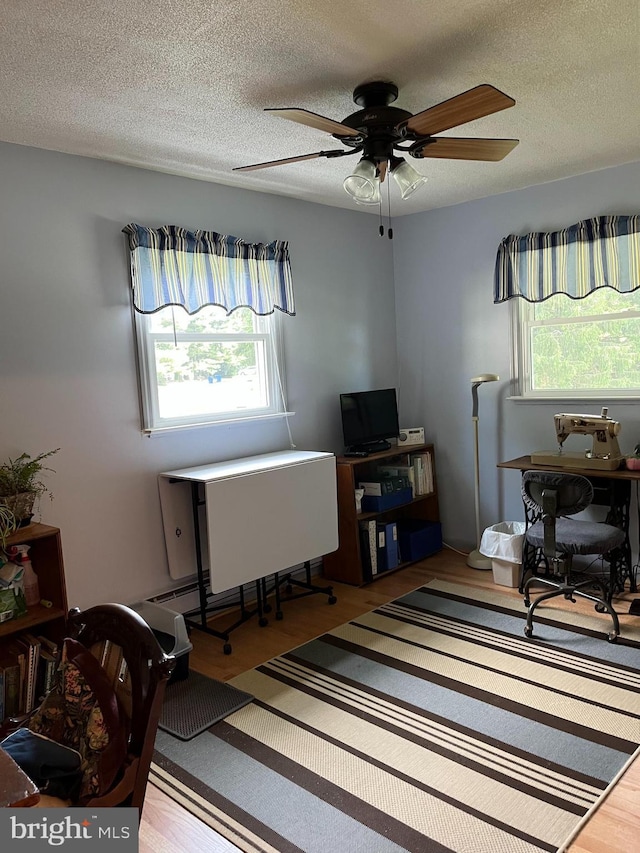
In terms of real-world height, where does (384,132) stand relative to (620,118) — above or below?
below

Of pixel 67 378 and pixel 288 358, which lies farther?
pixel 288 358

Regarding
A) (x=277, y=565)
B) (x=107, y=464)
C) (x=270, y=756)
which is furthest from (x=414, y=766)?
(x=107, y=464)

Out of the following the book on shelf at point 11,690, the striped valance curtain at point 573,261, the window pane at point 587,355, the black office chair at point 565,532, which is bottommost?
the book on shelf at point 11,690

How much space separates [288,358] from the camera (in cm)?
403

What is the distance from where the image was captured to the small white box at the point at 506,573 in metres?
3.83

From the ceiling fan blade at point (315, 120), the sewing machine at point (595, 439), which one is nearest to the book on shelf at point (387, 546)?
the sewing machine at point (595, 439)

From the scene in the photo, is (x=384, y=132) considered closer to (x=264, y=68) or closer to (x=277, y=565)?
(x=264, y=68)

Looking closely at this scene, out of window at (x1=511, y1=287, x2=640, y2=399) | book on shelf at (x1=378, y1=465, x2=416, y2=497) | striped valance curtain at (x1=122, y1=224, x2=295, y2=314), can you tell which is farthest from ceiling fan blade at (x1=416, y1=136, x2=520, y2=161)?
book on shelf at (x1=378, y1=465, x2=416, y2=497)

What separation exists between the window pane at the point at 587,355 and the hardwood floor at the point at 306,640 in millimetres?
1296

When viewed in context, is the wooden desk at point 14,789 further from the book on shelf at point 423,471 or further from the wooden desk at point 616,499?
the book on shelf at point 423,471

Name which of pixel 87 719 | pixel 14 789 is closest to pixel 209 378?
pixel 87 719

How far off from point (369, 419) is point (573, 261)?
5.11 feet

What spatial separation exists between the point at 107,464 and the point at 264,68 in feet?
6.22

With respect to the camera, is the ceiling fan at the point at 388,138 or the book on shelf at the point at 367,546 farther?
the book on shelf at the point at 367,546
